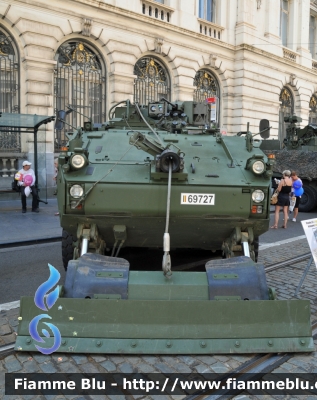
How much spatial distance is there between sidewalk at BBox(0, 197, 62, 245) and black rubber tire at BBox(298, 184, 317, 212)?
27.0 feet

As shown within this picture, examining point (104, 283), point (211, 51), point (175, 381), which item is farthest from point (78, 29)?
point (175, 381)

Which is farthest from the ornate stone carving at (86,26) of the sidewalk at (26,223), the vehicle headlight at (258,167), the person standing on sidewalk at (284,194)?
the vehicle headlight at (258,167)

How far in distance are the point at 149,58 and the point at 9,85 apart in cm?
610

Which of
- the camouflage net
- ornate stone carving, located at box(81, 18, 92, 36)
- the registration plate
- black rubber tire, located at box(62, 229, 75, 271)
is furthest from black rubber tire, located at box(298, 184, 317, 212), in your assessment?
the registration plate

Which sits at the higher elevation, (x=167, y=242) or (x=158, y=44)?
(x=158, y=44)

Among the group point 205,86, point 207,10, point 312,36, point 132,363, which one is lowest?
point 132,363

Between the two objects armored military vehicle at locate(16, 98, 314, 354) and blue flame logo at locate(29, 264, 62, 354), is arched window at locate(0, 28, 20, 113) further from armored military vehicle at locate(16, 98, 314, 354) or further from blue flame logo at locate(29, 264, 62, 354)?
blue flame logo at locate(29, 264, 62, 354)

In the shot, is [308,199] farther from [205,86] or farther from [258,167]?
[258,167]

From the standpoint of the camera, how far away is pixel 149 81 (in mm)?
18094

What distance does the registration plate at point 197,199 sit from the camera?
4.69 m

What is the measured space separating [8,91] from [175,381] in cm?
1323

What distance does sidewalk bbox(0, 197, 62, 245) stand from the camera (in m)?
9.06

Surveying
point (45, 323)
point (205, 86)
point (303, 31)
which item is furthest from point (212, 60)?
point (45, 323)

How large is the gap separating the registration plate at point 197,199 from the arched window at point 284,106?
21426 millimetres
